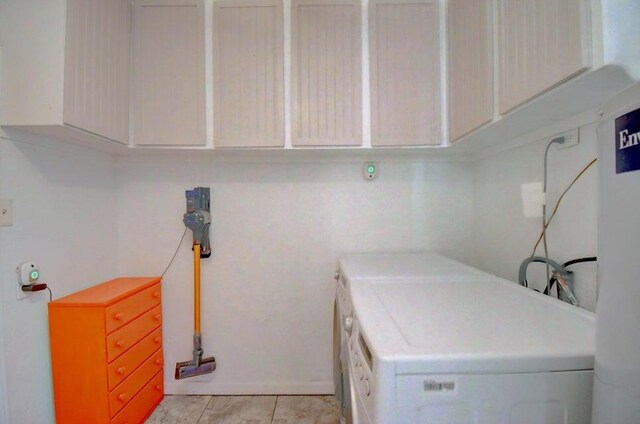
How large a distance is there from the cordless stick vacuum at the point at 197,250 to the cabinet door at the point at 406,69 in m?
1.26

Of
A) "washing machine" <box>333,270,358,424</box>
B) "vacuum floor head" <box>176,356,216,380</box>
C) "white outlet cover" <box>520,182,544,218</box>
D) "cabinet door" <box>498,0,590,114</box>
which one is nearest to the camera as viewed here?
"cabinet door" <box>498,0,590,114</box>

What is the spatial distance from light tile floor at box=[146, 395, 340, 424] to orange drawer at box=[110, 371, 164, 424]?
56 millimetres

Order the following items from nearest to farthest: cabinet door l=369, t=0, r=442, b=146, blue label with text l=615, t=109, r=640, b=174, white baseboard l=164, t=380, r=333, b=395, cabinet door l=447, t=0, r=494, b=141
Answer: blue label with text l=615, t=109, r=640, b=174, cabinet door l=447, t=0, r=494, b=141, cabinet door l=369, t=0, r=442, b=146, white baseboard l=164, t=380, r=333, b=395

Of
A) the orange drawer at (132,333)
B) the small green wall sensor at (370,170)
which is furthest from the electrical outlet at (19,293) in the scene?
the small green wall sensor at (370,170)

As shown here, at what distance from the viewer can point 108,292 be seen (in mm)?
1498

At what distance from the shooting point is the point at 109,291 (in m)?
1.52

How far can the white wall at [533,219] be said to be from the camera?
106 cm

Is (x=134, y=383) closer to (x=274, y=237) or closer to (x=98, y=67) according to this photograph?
(x=274, y=237)

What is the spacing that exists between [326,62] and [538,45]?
3.41 feet

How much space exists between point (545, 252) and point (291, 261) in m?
1.47

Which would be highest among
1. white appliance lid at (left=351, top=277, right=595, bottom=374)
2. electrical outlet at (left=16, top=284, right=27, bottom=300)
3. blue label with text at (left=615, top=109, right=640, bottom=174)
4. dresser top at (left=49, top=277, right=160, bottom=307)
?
blue label with text at (left=615, top=109, right=640, bottom=174)

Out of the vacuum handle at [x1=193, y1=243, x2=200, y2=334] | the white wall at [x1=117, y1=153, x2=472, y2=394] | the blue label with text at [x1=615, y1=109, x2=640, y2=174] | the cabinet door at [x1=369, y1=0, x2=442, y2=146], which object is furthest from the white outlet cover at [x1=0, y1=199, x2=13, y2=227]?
the blue label with text at [x1=615, y1=109, x2=640, y2=174]

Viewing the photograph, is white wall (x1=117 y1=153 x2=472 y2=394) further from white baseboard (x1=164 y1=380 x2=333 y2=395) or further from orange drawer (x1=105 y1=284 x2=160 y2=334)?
orange drawer (x1=105 y1=284 x2=160 y2=334)

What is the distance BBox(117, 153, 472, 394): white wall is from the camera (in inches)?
74.2
